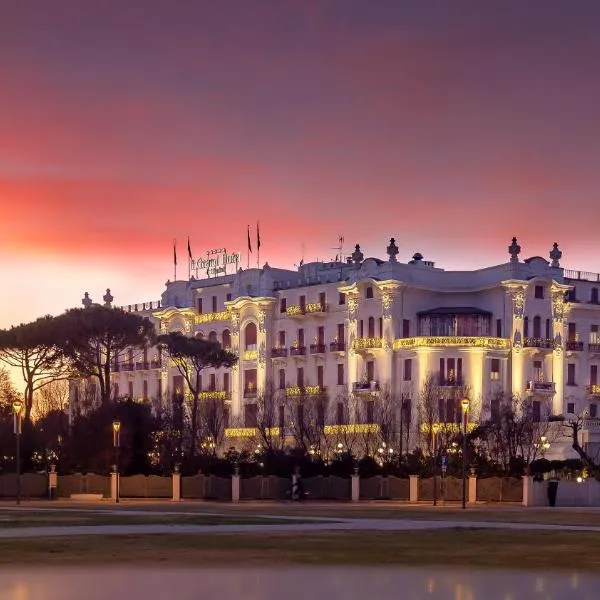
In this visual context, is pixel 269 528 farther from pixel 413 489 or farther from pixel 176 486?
pixel 176 486

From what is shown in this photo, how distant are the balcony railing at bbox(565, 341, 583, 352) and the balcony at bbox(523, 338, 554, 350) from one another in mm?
3543

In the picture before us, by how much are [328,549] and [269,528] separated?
1138cm

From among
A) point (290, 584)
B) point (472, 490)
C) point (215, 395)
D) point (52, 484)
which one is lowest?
point (52, 484)

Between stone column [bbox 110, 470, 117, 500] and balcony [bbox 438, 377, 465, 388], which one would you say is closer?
stone column [bbox 110, 470, 117, 500]

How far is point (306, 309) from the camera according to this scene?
149 m

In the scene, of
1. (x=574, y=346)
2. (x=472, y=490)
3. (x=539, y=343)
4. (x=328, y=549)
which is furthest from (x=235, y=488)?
(x=328, y=549)

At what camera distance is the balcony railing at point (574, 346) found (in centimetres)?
14338

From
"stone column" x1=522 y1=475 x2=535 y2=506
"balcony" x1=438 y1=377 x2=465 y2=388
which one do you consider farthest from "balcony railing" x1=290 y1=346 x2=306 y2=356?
"stone column" x1=522 y1=475 x2=535 y2=506

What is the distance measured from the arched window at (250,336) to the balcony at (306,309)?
5473 mm

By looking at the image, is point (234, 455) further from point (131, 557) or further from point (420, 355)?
point (131, 557)

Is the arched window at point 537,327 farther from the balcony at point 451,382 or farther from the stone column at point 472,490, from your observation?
the stone column at point 472,490

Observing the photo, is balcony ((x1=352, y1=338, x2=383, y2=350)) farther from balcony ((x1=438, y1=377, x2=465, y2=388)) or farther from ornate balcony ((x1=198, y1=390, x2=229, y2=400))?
ornate balcony ((x1=198, y1=390, x2=229, y2=400))

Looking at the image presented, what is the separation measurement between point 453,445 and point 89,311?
32.2 meters

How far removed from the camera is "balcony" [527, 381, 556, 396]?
5468 inches
